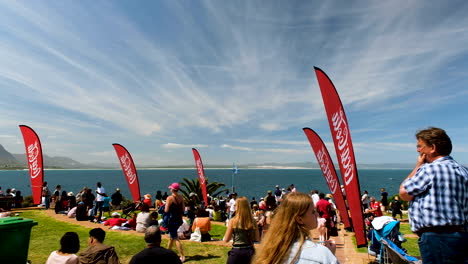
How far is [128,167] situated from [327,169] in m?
12.0

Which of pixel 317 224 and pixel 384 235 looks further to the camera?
pixel 384 235

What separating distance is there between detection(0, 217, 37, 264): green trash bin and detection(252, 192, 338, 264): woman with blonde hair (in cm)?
413

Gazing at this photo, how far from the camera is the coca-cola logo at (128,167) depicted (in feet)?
52.3

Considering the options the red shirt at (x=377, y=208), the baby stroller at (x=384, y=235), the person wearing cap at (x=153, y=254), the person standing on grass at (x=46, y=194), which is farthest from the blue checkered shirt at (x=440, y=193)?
the person standing on grass at (x=46, y=194)

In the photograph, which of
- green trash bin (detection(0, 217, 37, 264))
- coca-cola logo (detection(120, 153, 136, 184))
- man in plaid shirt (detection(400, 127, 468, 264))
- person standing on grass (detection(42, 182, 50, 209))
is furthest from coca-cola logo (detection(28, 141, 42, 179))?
man in plaid shirt (detection(400, 127, 468, 264))

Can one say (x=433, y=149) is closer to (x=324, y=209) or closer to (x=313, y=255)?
(x=313, y=255)

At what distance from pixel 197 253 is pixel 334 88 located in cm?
604

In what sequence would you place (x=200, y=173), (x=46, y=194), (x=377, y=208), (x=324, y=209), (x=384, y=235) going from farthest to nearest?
(x=200, y=173), (x=46, y=194), (x=377, y=208), (x=324, y=209), (x=384, y=235)

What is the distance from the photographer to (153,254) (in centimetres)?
337

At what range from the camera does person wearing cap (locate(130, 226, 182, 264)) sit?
3310 mm

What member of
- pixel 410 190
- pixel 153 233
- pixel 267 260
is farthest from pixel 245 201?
pixel 267 260

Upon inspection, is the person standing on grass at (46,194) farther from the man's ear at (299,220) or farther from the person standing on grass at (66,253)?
the man's ear at (299,220)

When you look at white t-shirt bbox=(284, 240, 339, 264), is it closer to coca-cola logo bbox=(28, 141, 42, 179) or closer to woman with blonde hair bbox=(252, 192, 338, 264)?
woman with blonde hair bbox=(252, 192, 338, 264)

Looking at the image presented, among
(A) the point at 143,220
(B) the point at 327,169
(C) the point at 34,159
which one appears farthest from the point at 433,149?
(C) the point at 34,159
